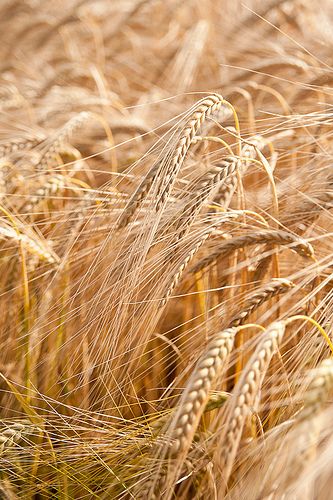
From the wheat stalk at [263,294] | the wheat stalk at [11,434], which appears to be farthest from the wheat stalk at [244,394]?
the wheat stalk at [11,434]

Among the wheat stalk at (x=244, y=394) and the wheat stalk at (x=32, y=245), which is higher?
the wheat stalk at (x=32, y=245)

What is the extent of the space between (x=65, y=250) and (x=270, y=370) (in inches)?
14.2

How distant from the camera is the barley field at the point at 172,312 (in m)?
0.82

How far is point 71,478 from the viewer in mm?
1022

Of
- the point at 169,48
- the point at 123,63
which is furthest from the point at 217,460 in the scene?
the point at 169,48

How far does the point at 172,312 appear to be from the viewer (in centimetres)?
126

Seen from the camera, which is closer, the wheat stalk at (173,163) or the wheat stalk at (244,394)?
the wheat stalk at (244,394)

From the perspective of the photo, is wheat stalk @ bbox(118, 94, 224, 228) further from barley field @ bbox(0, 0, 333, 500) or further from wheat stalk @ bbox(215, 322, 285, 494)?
wheat stalk @ bbox(215, 322, 285, 494)

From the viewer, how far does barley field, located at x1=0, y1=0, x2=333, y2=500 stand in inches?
32.1

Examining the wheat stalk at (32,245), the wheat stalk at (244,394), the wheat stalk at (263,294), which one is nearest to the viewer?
the wheat stalk at (244,394)

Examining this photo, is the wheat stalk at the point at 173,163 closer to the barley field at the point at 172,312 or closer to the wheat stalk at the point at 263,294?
the barley field at the point at 172,312

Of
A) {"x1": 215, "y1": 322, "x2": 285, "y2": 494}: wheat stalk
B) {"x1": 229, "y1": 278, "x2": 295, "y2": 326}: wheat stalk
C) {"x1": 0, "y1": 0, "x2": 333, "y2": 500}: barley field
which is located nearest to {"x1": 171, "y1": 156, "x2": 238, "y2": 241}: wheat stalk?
{"x1": 0, "y1": 0, "x2": 333, "y2": 500}: barley field

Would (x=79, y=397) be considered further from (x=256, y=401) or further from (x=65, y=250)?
(x=256, y=401)

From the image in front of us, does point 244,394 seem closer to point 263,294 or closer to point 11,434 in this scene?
point 263,294
